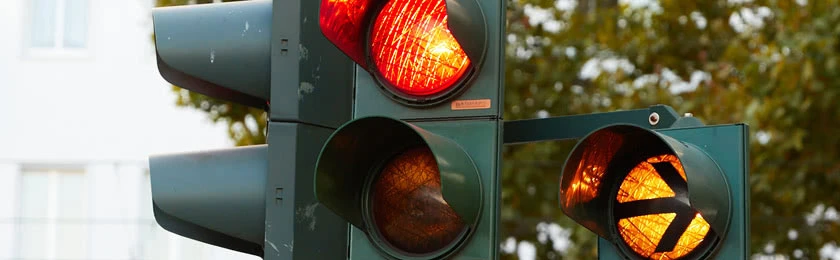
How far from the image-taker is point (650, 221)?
11.8 feet

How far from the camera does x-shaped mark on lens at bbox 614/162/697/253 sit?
355cm

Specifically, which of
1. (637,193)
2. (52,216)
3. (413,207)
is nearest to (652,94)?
(52,216)

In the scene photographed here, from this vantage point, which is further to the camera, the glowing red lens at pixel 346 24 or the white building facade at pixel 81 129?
the white building facade at pixel 81 129

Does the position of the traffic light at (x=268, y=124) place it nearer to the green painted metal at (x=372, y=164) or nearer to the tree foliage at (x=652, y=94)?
the green painted metal at (x=372, y=164)

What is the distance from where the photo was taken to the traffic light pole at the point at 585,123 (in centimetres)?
362

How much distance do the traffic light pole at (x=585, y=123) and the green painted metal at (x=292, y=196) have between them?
50cm

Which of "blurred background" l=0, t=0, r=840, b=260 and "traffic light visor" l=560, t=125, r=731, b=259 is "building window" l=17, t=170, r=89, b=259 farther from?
"traffic light visor" l=560, t=125, r=731, b=259

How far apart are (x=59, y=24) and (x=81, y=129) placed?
1.45 meters

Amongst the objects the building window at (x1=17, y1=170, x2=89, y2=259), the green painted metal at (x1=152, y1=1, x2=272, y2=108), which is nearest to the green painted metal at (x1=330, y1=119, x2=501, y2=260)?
the green painted metal at (x1=152, y1=1, x2=272, y2=108)

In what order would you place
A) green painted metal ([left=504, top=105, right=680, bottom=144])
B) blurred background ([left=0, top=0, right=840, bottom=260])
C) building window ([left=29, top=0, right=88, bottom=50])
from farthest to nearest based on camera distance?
building window ([left=29, top=0, right=88, bottom=50]), blurred background ([left=0, top=0, right=840, bottom=260]), green painted metal ([left=504, top=105, right=680, bottom=144])

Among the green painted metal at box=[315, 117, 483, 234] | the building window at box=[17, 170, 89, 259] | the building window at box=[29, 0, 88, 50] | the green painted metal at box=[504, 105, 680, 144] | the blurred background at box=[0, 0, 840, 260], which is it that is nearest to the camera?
the green painted metal at box=[315, 117, 483, 234]

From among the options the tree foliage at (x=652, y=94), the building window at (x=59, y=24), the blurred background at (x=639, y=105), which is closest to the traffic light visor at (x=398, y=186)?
the blurred background at (x=639, y=105)

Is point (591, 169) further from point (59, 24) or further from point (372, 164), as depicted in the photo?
point (59, 24)

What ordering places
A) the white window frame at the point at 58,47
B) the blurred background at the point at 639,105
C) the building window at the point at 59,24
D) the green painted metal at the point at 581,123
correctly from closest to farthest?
1. the green painted metal at the point at 581,123
2. the blurred background at the point at 639,105
3. the building window at the point at 59,24
4. the white window frame at the point at 58,47
